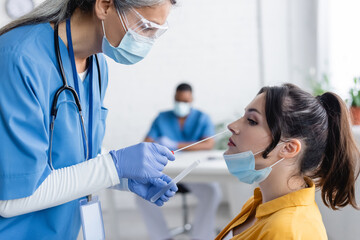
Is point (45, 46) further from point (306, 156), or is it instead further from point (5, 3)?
point (5, 3)

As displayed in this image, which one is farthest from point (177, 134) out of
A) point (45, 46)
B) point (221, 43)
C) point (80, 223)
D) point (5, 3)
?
point (45, 46)

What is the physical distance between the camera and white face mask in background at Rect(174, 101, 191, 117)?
325 cm

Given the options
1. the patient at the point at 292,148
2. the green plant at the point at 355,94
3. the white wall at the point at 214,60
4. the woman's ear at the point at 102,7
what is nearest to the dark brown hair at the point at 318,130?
the patient at the point at 292,148

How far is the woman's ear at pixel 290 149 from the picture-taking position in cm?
122

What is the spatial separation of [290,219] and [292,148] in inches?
9.0

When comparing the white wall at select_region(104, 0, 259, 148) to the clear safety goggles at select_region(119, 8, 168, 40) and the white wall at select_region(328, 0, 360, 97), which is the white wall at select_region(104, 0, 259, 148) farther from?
the clear safety goggles at select_region(119, 8, 168, 40)

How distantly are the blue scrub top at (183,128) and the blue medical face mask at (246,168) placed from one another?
6.44ft

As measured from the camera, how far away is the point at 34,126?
3.19ft

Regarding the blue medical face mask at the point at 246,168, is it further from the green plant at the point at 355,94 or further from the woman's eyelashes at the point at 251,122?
the green plant at the point at 355,94

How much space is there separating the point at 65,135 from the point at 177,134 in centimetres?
221

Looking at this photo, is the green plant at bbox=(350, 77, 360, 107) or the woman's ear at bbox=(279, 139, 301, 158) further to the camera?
the green plant at bbox=(350, 77, 360, 107)

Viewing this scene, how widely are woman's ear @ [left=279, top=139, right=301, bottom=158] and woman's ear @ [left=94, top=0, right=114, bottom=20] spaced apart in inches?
25.7

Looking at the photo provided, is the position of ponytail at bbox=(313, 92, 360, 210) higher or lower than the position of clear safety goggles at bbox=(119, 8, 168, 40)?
lower

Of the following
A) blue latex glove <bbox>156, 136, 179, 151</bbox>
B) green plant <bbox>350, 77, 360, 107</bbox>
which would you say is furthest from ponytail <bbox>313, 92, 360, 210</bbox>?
blue latex glove <bbox>156, 136, 179, 151</bbox>
